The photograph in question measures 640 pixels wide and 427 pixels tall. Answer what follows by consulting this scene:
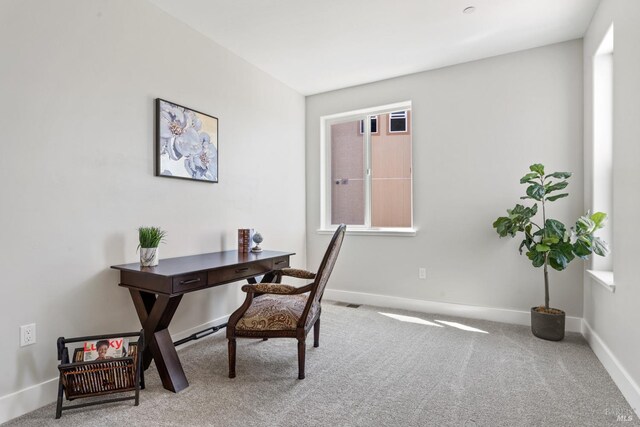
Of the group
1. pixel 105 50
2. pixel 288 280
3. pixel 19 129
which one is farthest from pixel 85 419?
pixel 288 280

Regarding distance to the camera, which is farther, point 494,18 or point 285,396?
point 494,18

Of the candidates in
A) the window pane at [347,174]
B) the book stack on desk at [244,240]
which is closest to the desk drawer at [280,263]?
the book stack on desk at [244,240]

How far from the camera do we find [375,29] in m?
2.86

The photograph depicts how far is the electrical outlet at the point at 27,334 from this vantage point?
72.1 inches

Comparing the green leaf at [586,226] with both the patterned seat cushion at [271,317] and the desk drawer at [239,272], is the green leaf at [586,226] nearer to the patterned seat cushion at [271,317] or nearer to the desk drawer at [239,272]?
the patterned seat cushion at [271,317]

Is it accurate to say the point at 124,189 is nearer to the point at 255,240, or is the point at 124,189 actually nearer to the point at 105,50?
the point at 105,50

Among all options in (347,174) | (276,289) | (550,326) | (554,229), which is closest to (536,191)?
(554,229)

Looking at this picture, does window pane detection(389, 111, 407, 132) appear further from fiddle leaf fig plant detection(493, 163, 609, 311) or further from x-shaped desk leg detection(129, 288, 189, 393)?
x-shaped desk leg detection(129, 288, 189, 393)

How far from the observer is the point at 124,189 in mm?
2338

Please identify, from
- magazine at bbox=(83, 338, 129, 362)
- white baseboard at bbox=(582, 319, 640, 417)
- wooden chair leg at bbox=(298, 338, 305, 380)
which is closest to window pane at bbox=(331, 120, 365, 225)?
wooden chair leg at bbox=(298, 338, 305, 380)

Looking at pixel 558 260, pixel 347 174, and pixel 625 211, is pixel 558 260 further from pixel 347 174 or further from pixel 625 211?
pixel 347 174

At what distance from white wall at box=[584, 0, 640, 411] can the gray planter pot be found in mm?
289

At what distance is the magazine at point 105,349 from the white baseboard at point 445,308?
8.68ft

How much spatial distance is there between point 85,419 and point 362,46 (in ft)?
11.1
